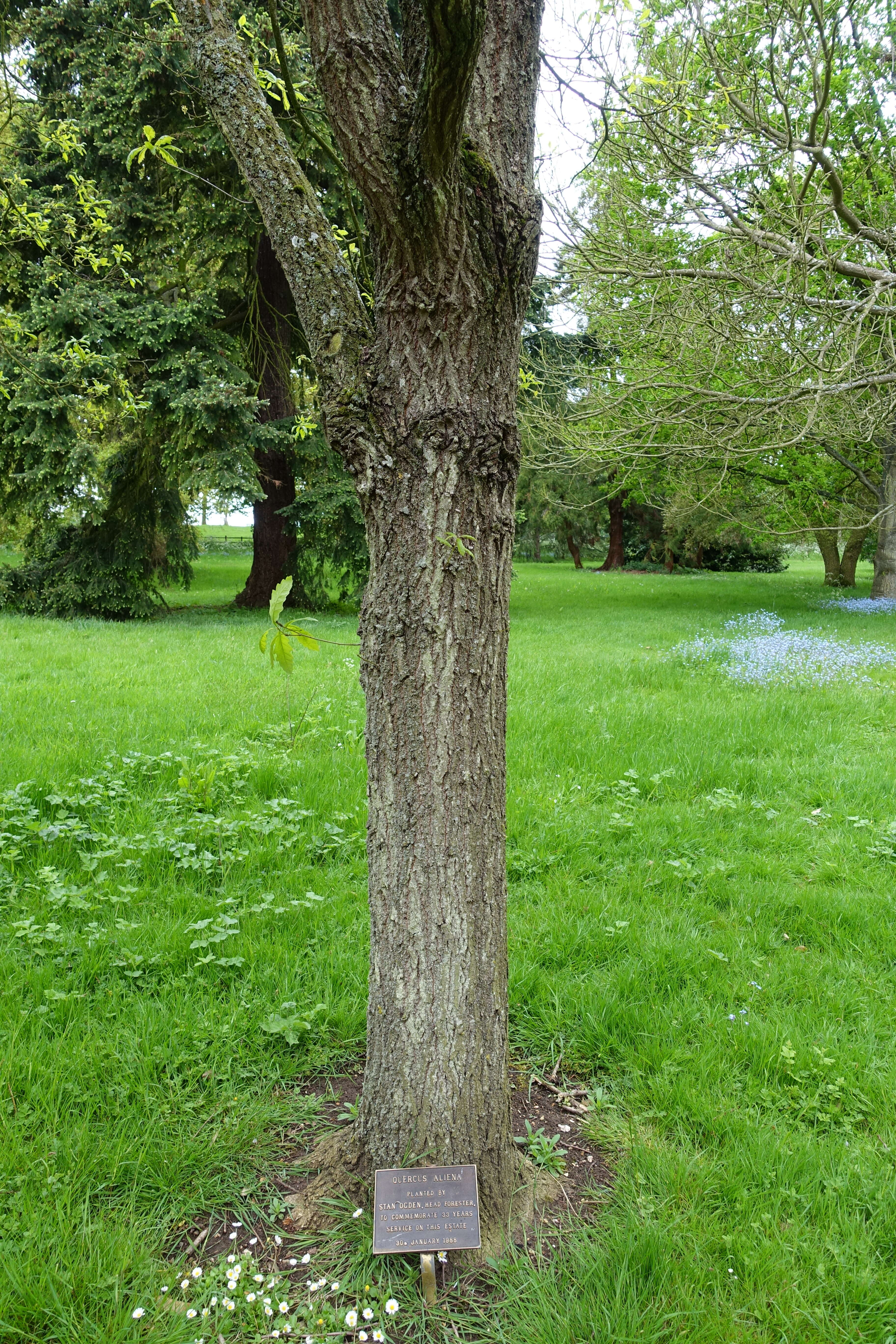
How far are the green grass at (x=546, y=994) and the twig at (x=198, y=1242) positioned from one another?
60 mm

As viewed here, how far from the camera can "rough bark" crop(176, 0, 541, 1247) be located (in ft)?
5.41

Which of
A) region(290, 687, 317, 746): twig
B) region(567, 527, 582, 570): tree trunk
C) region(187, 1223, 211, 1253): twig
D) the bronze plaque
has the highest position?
region(567, 527, 582, 570): tree trunk

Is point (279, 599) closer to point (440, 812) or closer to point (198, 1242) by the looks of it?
point (440, 812)

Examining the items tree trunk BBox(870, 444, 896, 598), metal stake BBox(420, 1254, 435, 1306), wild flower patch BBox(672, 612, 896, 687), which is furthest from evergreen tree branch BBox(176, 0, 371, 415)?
tree trunk BBox(870, 444, 896, 598)

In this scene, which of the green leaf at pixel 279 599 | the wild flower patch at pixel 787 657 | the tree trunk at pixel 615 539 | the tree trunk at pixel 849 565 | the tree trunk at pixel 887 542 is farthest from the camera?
the tree trunk at pixel 615 539

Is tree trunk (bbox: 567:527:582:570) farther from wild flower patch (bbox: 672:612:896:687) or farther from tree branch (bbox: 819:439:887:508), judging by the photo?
wild flower patch (bbox: 672:612:896:687)

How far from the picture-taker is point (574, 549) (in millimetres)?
33281

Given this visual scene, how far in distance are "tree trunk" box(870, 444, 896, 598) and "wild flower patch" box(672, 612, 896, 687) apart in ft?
15.9

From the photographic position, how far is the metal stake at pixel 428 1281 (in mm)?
1725

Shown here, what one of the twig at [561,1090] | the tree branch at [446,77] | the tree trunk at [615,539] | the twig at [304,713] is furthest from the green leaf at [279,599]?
the tree trunk at [615,539]

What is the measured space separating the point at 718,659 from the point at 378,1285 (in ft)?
27.5

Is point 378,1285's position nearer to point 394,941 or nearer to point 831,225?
point 394,941

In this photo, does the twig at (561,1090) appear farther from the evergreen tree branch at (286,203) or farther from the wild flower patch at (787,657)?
the wild flower patch at (787,657)

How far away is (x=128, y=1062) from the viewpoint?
7.65 feet
